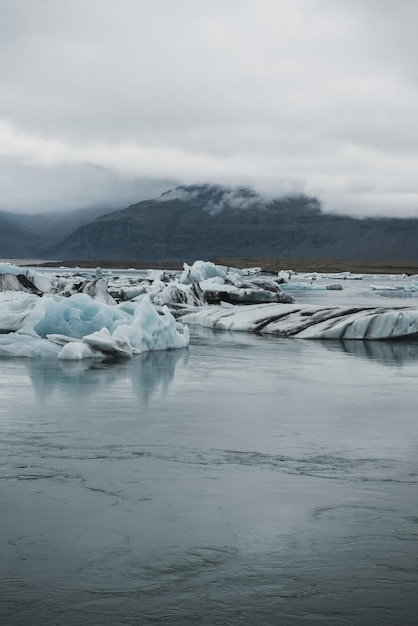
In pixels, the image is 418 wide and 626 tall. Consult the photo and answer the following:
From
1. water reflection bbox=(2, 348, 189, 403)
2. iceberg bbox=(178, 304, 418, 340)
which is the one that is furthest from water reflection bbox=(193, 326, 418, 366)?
water reflection bbox=(2, 348, 189, 403)

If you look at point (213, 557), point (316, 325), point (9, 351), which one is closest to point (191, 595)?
point (213, 557)

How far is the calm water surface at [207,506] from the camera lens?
364 centimetres

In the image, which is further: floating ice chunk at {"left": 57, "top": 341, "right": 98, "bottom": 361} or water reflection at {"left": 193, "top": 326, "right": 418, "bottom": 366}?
water reflection at {"left": 193, "top": 326, "right": 418, "bottom": 366}

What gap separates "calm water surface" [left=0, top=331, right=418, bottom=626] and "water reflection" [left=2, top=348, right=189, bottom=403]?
0.37 feet

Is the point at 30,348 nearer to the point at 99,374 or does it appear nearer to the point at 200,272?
the point at 99,374

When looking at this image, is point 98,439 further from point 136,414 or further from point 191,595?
point 191,595

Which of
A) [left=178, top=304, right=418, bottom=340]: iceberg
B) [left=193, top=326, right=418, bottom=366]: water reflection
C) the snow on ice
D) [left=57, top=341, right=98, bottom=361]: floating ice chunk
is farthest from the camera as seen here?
[left=178, top=304, right=418, bottom=340]: iceberg

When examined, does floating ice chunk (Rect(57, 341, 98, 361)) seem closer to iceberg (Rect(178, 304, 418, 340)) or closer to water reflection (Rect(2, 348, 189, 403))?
water reflection (Rect(2, 348, 189, 403))

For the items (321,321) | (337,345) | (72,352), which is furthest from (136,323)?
(321,321)

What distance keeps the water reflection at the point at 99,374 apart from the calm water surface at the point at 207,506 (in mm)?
113

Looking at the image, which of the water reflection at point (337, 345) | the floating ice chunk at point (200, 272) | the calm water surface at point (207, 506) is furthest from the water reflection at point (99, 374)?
the floating ice chunk at point (200, 272)

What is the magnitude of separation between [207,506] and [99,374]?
6.29m

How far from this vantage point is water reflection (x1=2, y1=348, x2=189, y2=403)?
9.66m

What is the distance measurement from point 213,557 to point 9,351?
9542 mm
